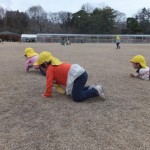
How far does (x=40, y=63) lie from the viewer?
5961 millimetres

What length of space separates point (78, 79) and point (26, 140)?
6.42ft

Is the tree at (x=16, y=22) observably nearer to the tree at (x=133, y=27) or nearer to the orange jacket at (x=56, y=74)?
the tree at (x=133, y=27)

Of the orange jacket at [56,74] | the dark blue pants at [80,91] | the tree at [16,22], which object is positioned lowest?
the dark blue pants at [80,91]

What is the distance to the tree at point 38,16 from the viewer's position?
86.5m

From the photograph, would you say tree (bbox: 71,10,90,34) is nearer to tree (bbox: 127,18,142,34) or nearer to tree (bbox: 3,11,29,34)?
tree (bbox: 127,18,142,34)

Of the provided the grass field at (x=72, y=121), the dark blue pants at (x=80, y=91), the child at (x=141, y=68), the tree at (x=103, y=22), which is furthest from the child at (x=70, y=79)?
the tree at (x=103, y=22)

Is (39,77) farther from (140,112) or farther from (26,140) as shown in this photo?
(26,140)

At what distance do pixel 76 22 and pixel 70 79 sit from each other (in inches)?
2854

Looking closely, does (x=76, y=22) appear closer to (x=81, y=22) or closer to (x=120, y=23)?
(x=81, y=22)

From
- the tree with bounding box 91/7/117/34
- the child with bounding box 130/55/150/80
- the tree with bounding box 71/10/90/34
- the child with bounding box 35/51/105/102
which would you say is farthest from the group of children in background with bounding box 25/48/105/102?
the tree with bounding box 71/10/90/34

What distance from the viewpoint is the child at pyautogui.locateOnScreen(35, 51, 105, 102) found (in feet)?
18.1

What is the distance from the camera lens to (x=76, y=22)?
7688 cm

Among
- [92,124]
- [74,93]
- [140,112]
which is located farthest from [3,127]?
[140,112]

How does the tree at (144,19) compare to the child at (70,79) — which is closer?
the child at (70,79)
